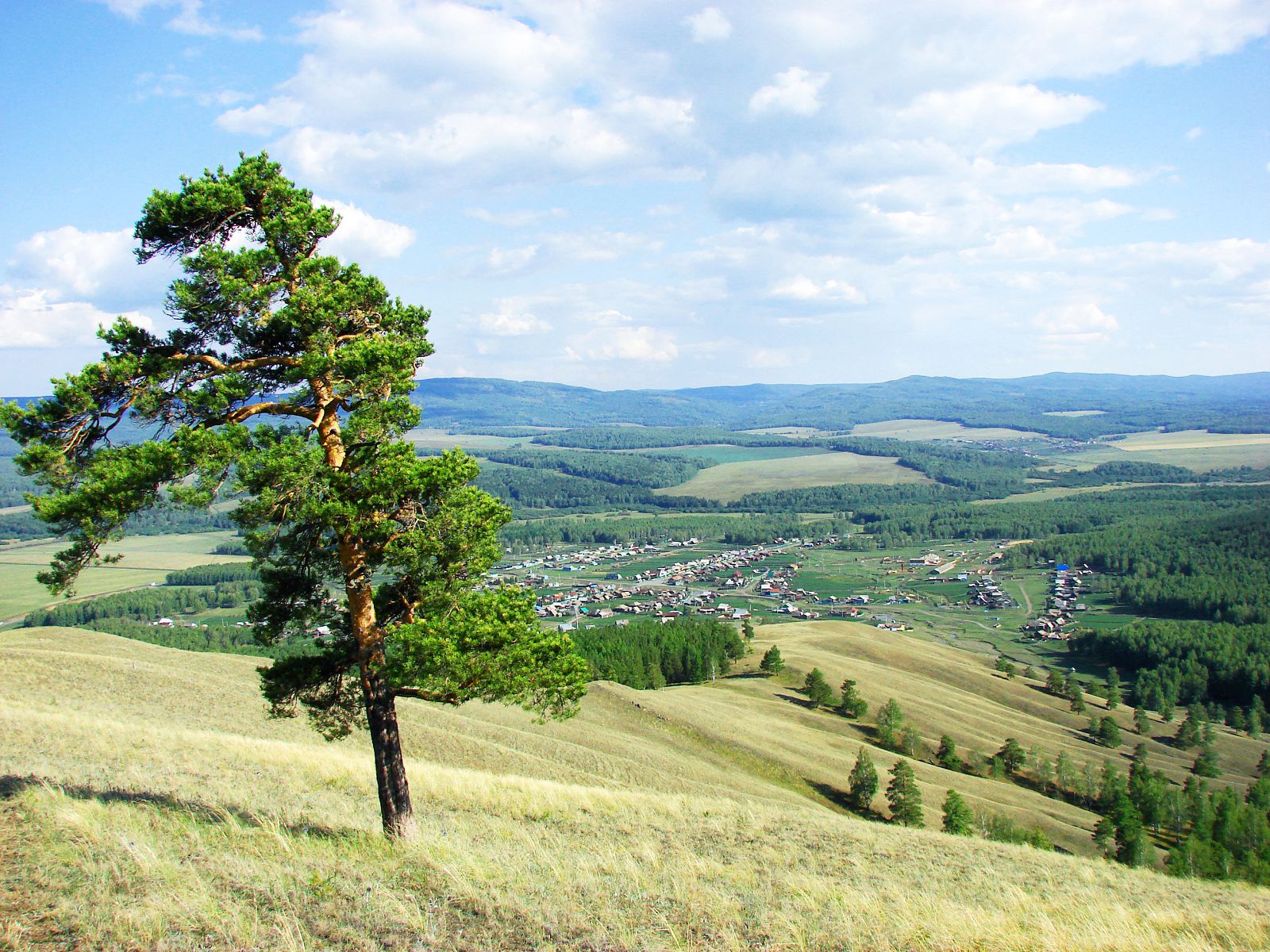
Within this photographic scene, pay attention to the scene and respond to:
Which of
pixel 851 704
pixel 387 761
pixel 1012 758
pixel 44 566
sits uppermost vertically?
pixel 387 761

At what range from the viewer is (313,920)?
9.39 meters

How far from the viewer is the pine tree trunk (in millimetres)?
13156

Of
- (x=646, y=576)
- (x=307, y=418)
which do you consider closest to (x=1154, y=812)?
(x=307, y=418)

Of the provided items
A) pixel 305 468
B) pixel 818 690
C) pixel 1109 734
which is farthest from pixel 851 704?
pixel 305 468

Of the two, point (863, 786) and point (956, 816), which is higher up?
point (956, 816)

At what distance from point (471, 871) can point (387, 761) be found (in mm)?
3164

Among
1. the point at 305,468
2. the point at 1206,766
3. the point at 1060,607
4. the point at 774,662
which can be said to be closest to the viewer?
the point at 305,468

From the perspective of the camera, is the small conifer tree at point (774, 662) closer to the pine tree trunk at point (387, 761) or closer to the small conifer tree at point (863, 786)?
the small conifer tree at point (863, 786)

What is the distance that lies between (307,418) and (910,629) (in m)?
123

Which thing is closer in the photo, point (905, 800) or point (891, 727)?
point (905, 800)

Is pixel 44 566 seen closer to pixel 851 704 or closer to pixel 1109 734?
pixel 851 704

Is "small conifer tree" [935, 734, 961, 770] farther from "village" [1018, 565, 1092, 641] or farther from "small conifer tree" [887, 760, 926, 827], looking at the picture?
"village" [1018, 565, 1092, 641]

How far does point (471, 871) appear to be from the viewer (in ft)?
36.9

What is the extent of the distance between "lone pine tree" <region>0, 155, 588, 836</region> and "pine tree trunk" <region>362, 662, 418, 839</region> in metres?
0.03
